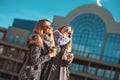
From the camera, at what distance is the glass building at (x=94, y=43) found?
4497 cm

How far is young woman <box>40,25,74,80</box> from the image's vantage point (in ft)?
16.4

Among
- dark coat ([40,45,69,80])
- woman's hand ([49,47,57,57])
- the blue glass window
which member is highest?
the blue glass window

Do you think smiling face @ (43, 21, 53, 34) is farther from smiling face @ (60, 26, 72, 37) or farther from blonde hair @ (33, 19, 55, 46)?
smiling face @ (60, 26, 72, 37)

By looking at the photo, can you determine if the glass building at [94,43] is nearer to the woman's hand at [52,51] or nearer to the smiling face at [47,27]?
the smiling face at [47,27]

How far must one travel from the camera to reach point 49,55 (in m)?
4.79

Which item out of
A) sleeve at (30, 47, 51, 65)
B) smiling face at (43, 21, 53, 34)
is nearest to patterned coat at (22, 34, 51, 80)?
sleeve at (30, 47, 51, 65)

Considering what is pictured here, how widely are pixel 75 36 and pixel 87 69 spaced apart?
6.45 m

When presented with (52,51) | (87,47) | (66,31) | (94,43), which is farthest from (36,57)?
(87,47)

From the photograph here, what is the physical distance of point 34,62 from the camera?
4.70 metres

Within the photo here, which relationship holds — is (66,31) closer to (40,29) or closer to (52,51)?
(40,29)

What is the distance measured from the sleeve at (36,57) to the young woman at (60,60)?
0.74 feet

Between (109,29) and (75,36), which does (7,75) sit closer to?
(75,36)

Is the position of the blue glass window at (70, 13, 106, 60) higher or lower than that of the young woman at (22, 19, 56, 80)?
higher

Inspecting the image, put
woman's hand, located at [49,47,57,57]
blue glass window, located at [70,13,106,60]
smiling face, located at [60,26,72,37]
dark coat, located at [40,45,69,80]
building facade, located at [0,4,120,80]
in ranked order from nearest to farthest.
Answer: woman's hand, located at [49,47,57,57] → dark coat, located at [40,45,69,80] → smiling face, located at [60,26,72,37] → building facade, located at [0,4,120,80] → blue glass window, located at [70,13,106,60]
